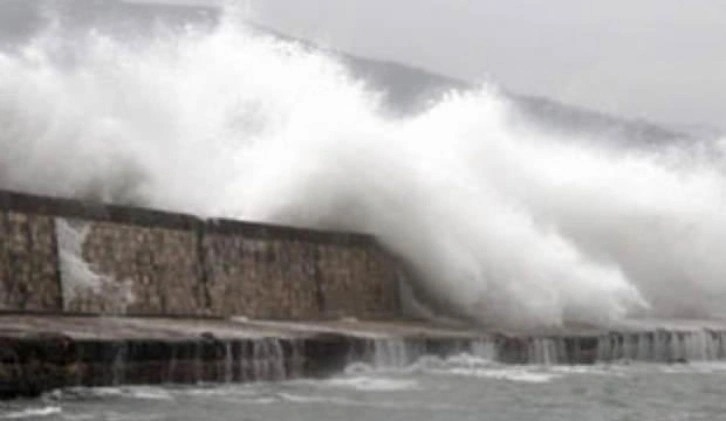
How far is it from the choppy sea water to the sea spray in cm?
559

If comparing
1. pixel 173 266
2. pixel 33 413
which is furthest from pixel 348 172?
pixel 33 413

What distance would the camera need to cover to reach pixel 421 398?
12.3 meters

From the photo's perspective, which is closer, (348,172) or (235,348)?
(235,348)

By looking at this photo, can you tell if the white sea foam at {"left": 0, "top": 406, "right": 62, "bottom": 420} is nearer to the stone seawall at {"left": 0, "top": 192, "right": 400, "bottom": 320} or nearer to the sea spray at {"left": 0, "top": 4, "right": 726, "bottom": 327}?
the stone seawall at {"left": 0, "top": 192, "right": 400, "bottom": 320}

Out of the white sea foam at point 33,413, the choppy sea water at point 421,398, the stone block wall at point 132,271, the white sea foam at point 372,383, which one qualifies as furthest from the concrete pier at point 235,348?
the white sea foam at point 33,413

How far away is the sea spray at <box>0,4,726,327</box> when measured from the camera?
63.2ft

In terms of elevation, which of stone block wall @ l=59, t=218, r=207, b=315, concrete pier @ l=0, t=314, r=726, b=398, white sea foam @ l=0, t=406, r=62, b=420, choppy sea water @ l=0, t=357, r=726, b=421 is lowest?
choppy sea water @ l=0, t=357, r=726, b=421

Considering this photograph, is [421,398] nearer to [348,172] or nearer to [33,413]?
[33,413]

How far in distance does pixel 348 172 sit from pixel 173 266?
20.9 feet

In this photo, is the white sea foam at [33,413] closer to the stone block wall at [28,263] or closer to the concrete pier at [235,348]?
the concrete pier at [235,348]

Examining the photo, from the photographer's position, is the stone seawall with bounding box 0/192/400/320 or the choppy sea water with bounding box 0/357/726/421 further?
the stone seawall with bounding box 0/192/400/320

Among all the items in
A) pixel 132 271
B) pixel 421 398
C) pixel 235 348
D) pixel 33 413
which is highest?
pixel 132 271

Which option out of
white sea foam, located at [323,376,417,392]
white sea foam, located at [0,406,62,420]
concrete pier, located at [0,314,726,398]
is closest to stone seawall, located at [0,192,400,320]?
concrete pier, located at [0,314,726,398]

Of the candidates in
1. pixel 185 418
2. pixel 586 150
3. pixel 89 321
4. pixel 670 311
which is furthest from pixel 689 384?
pixel 586 150
